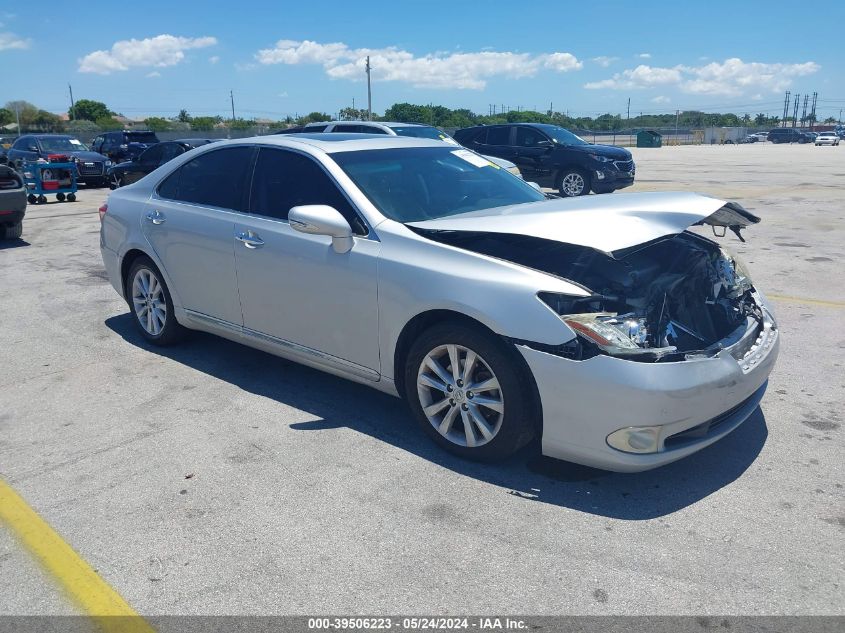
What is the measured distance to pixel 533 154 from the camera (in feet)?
55.4

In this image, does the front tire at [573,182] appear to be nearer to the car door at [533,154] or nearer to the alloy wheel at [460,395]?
the car door at [533,154]

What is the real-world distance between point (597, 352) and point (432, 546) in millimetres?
1124

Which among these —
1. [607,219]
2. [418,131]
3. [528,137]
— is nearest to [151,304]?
[607,219]

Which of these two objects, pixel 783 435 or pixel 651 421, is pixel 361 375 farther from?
pixel 783 435

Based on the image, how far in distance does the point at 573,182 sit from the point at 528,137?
5.38 feet

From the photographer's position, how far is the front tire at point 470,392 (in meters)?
3.48

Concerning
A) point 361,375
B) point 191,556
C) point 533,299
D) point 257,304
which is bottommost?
point 191,556

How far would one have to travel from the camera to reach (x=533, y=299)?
3377 millimetres

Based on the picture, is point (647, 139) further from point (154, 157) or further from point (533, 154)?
point (154, 157)

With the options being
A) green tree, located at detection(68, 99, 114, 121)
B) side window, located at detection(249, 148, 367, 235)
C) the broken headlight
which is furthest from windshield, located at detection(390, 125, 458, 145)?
green tree, located at detection(68, 99, 114, 121)

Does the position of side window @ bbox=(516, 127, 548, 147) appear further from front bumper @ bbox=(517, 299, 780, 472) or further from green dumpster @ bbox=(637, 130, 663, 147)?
green dumpster @ bbox=(637, 130, 663, 147)

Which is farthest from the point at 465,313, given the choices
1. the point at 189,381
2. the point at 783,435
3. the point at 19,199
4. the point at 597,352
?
the point at 19,199

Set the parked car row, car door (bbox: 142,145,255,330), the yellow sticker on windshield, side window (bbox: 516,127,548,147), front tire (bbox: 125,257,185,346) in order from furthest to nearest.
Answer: side window (bbox: 516,127,548,147)
the parked car row
front tire (bbox: 125,257,185,346)
the yellow sticker on windshield
car door (bbox: 142,145,255,330)

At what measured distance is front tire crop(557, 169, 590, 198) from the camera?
639 inches
